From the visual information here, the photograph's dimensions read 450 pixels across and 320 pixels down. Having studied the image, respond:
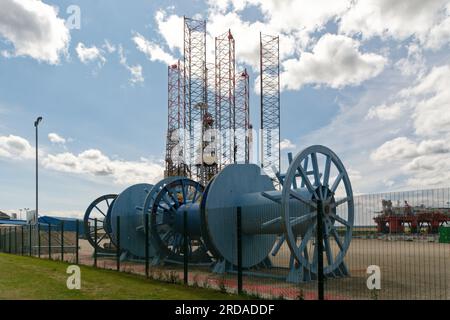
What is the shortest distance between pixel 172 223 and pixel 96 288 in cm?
829

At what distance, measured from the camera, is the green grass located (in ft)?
37.8

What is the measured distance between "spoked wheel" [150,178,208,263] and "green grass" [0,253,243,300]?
4.62m

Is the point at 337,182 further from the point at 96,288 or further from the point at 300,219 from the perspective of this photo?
the point at 96,288

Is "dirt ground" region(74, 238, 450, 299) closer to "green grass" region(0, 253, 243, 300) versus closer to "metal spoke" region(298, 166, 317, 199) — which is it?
"green grass" region(0, 253, 243, 300)

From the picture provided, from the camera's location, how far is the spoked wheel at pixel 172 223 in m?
21.0

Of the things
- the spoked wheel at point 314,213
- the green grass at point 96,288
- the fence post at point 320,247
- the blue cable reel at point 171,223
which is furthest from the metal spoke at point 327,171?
the blue cable reel at point 171,223

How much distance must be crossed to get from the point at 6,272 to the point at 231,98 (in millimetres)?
48511

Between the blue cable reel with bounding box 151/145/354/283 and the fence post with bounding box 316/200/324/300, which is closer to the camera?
the fence post with bounding box 316/200/324/300

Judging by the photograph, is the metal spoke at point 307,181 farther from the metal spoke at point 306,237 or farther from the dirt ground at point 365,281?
the dirt ground at point 365,281

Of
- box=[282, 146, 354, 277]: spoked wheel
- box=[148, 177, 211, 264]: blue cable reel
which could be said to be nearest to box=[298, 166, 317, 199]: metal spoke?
box=[282, 146, 354, 277]: spoked wheel

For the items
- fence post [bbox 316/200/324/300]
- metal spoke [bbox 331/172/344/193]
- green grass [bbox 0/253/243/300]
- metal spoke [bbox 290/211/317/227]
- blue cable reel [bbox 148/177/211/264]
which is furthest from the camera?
blue cable reel [bbox 148/177/211/264]

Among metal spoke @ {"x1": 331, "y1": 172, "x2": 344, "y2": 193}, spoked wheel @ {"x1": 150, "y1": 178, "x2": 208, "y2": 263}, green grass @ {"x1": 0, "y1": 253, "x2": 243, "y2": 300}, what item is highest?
metal spoke @ {"x1": 331, "y1": 172, "x2": 344, "y2": 193}

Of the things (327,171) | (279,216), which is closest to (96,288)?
(279,216)

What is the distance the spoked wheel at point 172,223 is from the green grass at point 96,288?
462 cm
